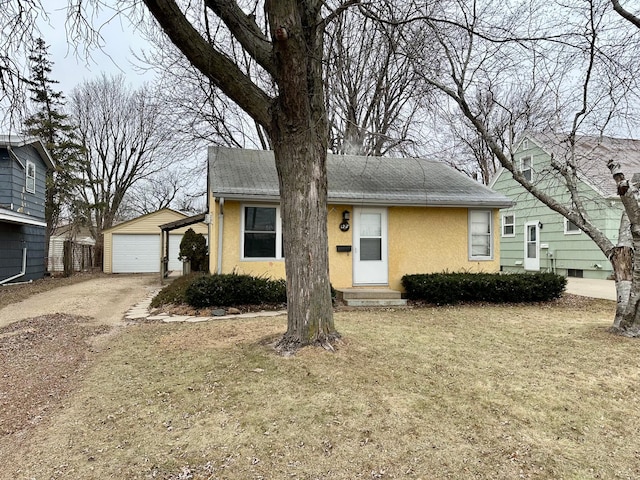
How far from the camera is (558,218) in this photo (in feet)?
48.1

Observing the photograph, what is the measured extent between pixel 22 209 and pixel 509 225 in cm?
1879

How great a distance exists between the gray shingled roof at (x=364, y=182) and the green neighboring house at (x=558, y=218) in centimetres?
309

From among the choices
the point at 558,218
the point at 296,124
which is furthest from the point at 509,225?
the point at 296,124

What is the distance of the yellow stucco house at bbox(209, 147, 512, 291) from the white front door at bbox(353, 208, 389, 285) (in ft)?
0.08

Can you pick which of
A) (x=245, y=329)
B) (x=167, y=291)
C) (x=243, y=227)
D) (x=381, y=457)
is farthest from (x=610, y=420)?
(x=167, y=291)

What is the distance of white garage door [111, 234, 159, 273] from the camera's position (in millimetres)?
18797

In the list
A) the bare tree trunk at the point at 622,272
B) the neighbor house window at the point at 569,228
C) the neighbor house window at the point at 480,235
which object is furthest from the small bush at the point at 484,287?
the neighbor house window at the point at 569,228

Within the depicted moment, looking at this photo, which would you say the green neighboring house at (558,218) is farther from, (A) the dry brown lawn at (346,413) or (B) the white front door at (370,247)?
(A) the dry brown lawn at (346,413)

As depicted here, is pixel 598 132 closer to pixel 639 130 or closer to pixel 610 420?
pixel 639 130

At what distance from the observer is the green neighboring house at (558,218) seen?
13.1 metres

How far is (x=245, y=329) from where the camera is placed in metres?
5.83

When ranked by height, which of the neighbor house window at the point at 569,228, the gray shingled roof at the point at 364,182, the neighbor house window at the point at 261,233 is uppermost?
the gray shingled roof at the point at 364,182

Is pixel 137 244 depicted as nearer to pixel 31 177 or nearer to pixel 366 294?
pixel 31 177

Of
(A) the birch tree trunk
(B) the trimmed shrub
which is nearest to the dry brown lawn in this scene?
(A) the birch tree trunk
